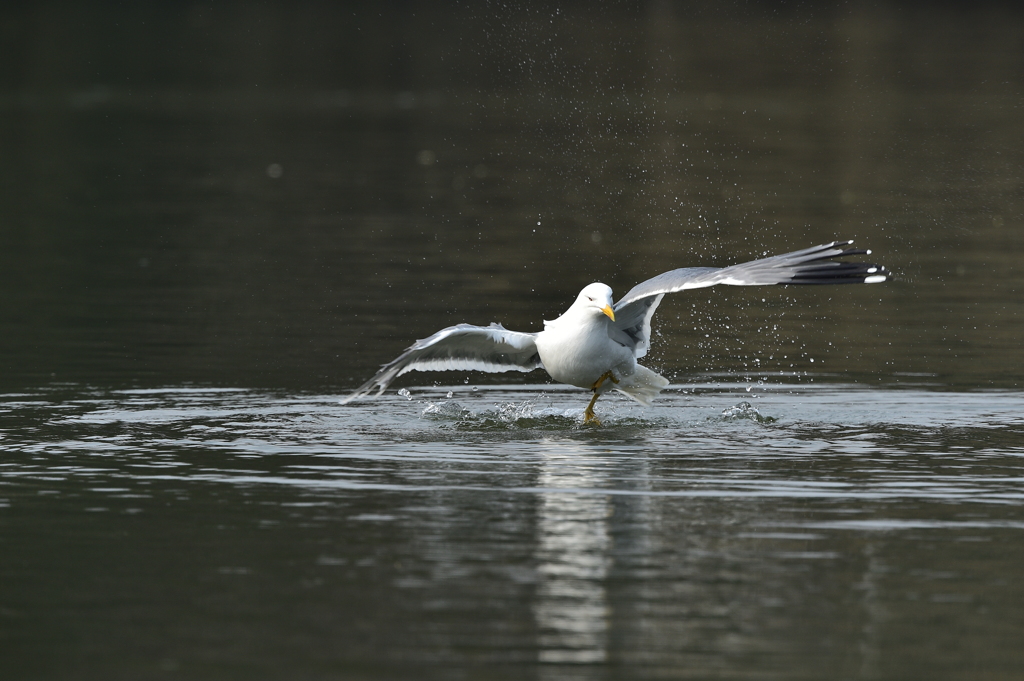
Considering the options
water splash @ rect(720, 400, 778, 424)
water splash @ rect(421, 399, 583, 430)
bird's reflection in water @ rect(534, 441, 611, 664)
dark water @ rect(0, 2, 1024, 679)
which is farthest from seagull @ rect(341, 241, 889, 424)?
bird's reflection in water @ rect(534, 441, 611, 664)

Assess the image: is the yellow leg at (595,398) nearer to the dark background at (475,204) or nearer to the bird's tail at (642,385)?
the bird's tail at (642,385)

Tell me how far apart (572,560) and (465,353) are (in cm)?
523

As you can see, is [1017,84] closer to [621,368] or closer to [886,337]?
[886,337]

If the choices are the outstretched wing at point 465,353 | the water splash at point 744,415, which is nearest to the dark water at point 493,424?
the water splash at point 744,415

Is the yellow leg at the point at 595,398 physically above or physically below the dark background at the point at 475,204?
below

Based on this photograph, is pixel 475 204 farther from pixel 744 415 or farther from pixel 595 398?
pixel 744 415

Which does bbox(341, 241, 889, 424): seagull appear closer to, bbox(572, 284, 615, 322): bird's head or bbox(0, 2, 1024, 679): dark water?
bbox(572, 284, 615, 322): bird's head

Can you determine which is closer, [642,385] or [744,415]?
[744,415]

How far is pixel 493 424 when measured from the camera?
13.3m

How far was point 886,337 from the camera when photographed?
58.7 feet

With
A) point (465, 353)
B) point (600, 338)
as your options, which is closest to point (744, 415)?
point (600, 338)

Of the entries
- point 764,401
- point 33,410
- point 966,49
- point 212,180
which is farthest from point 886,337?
point 966,49

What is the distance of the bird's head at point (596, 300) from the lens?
12875mm

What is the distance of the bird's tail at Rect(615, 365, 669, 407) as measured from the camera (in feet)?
45.0
